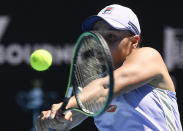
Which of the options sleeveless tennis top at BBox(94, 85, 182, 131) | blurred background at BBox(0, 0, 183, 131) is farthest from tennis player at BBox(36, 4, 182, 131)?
blurred background at BBox(0, 0, 183, 131)

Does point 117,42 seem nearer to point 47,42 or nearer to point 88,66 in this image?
point 88,66

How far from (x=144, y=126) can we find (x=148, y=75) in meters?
0.35

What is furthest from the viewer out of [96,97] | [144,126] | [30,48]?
[30,48]

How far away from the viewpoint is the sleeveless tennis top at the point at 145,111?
2.54 m

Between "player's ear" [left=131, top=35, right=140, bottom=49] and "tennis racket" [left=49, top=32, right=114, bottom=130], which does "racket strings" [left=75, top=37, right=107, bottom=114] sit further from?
"player's ear" [left=131, top=35, right=140, bottom=49]

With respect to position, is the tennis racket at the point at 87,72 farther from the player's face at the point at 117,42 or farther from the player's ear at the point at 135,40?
the player's ear at the point at 135,40

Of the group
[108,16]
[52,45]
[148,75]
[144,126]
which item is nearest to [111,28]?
[108,16]

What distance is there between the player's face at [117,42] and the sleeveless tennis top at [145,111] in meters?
0.23

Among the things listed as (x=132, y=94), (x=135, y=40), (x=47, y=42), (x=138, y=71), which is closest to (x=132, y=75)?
(x=138, y=71)

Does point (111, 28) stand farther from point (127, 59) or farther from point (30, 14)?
point (30, 14)

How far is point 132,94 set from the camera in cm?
256

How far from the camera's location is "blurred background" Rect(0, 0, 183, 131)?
235 inches

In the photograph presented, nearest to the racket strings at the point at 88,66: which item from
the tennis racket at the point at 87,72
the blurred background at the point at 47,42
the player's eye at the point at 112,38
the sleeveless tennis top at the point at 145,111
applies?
the tennis racket at the point at 87,72

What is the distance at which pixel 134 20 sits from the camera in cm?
→ 266
